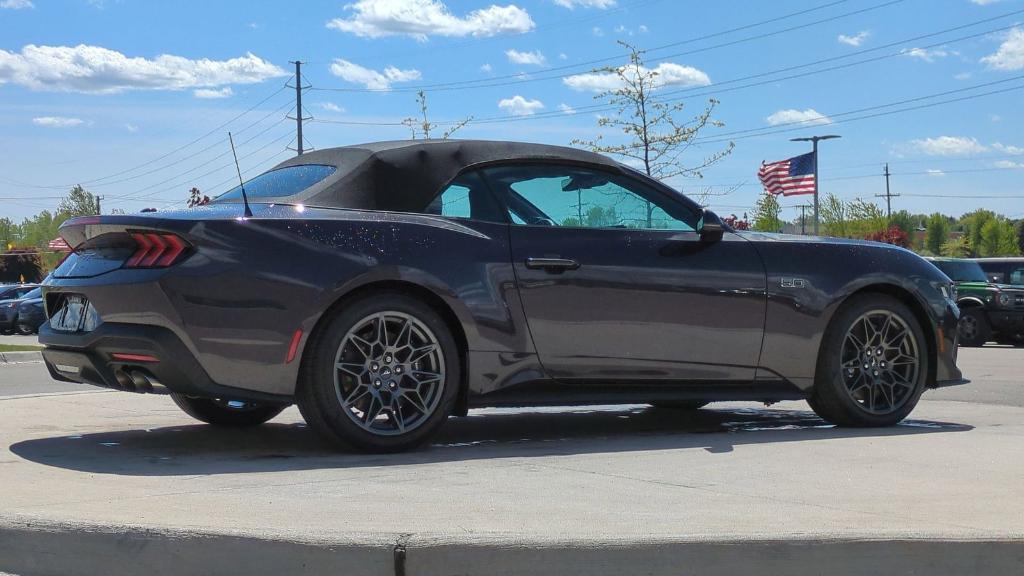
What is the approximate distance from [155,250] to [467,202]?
1.49 meters

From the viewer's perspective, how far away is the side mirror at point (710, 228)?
6.30 m

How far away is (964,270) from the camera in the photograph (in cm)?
2222

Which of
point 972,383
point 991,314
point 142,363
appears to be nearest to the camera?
point 142,363

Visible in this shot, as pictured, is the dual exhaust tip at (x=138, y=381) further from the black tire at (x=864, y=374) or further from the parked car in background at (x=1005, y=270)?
the parked car in background at (x=1005, y=270)

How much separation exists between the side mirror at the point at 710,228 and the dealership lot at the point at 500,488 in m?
1.03

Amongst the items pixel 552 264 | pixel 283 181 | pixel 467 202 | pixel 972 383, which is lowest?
pixel 972 383

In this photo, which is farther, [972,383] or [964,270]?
[964,270]

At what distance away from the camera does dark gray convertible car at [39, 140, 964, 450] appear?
5242mm

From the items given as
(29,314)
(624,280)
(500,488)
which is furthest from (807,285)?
(29,314)

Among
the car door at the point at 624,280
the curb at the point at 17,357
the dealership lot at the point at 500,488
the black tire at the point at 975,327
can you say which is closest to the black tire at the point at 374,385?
the dealership lot at the point at 500,488

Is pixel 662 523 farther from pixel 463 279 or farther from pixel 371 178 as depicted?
pixel 371 178

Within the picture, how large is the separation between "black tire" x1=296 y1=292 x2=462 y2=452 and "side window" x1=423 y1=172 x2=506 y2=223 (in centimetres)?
54

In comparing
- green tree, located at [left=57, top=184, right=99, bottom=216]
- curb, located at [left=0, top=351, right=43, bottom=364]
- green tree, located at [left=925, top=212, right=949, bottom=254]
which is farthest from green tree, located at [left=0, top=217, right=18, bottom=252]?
curb, located at [left=0, top=351, right=43, bottom=364]

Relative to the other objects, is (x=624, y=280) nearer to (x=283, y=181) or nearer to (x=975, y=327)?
(x=283, y=181)
